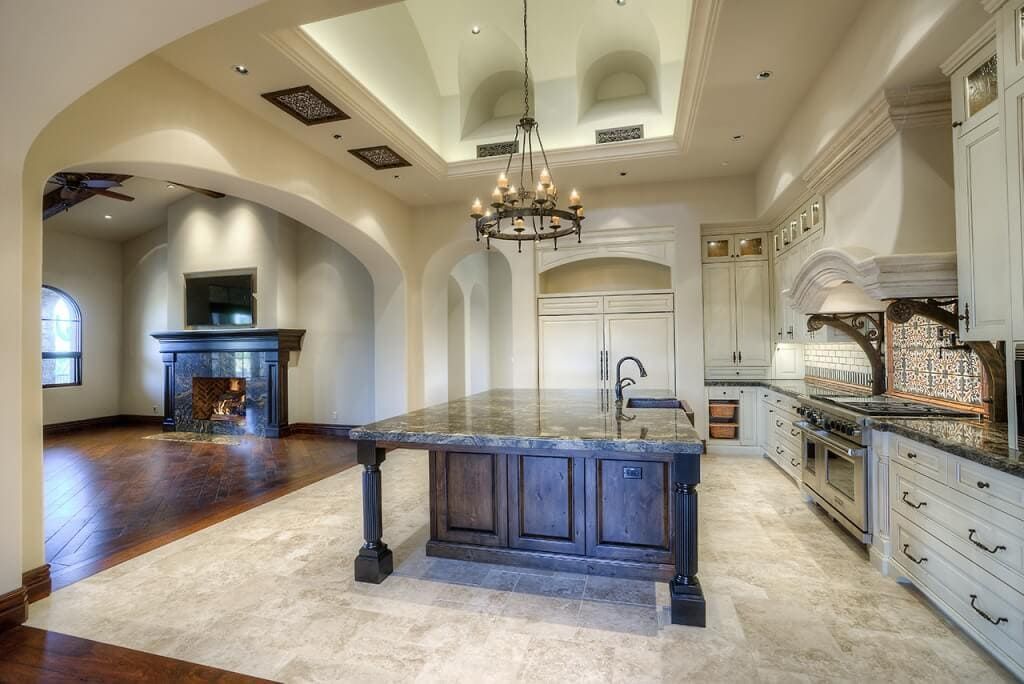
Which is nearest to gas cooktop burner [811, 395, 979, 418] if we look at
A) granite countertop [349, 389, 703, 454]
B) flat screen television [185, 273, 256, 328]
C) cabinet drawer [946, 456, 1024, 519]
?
cabinet drawer [946, 456, 1024, 519]

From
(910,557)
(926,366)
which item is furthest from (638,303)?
(910,557)

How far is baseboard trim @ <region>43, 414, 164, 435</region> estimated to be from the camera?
8500mm

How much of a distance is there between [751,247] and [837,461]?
3508 millimetres

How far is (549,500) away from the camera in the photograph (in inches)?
117

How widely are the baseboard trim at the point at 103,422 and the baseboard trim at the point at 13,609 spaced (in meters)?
7.86

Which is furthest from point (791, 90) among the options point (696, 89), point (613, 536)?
point (613, 536)

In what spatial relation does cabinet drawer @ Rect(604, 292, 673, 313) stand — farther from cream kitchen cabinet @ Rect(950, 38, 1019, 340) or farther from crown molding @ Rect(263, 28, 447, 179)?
cream kitchen cabinet @ Rect(950, 38, 1019, 340)

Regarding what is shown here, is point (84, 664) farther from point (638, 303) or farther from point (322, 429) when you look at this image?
point (322, 429)

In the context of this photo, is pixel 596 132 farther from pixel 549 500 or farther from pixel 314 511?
pixel 314 511

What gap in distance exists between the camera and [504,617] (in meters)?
2.49

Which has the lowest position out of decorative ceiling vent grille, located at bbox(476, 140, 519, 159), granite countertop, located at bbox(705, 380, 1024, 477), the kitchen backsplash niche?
granite countertop, located at bbox(705, 380, 1024, 477)

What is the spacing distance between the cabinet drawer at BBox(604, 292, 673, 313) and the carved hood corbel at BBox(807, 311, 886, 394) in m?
2.10

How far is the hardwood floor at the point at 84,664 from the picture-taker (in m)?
2.05

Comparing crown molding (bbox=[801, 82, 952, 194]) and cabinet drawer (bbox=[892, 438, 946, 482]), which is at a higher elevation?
crown molding (bbox=[801, 82, 952, 194])
